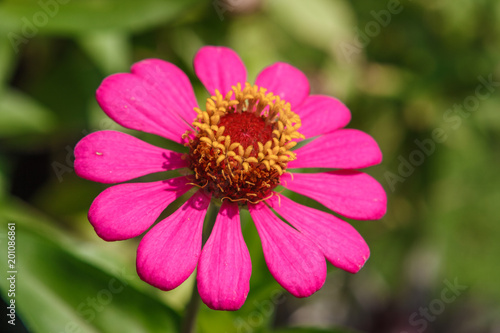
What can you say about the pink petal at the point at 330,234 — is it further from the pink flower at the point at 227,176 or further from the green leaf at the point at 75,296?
the green leaf at the point at 75,296

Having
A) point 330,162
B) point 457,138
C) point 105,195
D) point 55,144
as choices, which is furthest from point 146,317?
point 457,138

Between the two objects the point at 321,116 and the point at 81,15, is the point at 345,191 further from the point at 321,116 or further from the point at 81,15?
the point at 81,15

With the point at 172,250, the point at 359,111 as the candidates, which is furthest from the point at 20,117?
the point at 359,111

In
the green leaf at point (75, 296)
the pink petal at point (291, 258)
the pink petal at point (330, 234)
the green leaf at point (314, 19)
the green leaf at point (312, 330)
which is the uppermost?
the green leaf at point (314, 19)

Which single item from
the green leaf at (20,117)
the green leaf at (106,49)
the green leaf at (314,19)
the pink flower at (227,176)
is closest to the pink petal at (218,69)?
the pink flower at (227,176)

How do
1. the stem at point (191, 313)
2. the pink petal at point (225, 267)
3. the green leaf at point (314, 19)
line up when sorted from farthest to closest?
the green leaf at point (314, 19)
the stem at point (191, 313)
the pink petal at point (225, 267)

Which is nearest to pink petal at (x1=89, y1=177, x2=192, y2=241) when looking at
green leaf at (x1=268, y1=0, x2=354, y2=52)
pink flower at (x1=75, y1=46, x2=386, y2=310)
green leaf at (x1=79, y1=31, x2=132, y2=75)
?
pink flower at (x1=75, y1=46, x2=386, y2=310)
